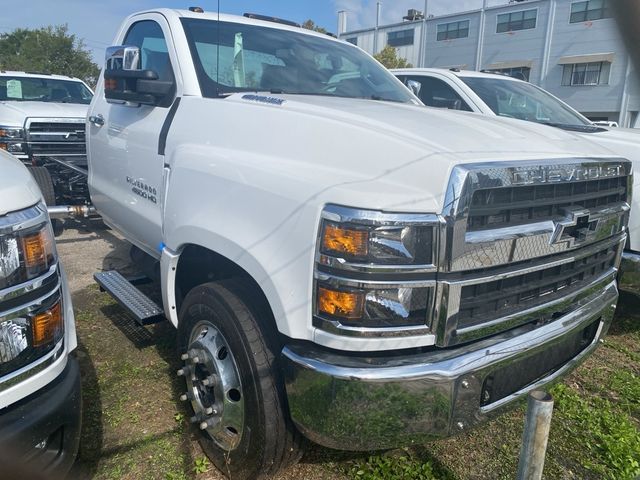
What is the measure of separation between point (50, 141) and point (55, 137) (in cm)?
9

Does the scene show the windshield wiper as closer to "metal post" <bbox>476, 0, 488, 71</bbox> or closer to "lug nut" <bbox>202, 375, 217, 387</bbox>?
"lug nut" <bbox>202, 375, 217, 387</bbox>

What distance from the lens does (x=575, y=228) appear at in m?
2.38

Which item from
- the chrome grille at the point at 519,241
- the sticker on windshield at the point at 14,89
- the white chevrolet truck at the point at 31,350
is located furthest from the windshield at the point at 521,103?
the sticker on windshield at the point at 14,89

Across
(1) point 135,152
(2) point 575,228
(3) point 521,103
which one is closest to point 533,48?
(3) point 521,103

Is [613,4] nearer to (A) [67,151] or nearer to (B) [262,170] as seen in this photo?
(B) [262,170]

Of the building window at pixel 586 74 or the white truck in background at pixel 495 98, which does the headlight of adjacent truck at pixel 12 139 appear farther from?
the building window at pixel 586 74

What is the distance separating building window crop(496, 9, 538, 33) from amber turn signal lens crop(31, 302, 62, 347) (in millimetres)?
39283

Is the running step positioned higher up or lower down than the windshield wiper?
lower down

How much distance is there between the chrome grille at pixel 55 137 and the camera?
748cm

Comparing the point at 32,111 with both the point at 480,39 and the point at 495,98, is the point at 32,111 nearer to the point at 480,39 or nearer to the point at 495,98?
the point at 495,98

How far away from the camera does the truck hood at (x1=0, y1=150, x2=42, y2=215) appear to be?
1.80 metres

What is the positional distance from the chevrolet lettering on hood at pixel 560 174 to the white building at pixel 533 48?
2969 centimetres

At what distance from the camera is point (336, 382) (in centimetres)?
192

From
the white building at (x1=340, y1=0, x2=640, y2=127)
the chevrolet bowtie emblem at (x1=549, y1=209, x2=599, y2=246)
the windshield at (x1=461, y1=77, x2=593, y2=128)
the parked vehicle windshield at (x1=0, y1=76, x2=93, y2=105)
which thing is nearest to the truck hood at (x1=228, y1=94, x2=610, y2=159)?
the chevrolet bowtie emblem at (x1=549, y1=209, x2=599, y2=246)
